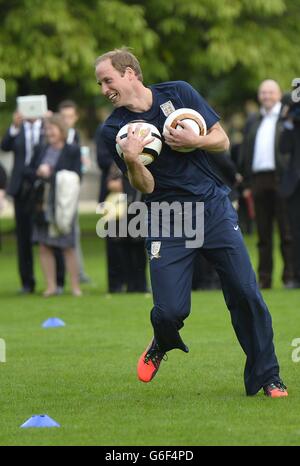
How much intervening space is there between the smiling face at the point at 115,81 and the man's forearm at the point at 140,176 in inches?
19.1

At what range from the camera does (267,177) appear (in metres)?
16.4

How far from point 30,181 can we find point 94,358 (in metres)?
6.70

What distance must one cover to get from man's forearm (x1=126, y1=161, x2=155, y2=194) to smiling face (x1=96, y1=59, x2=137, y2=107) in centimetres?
49

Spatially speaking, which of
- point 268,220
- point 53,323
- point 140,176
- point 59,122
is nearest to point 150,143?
point 140,176

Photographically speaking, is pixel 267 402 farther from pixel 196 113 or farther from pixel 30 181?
pixel 30 181

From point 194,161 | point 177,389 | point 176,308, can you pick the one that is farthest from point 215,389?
point 194,161

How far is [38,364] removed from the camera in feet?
33.8

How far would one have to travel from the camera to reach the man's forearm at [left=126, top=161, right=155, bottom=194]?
25.8 feet

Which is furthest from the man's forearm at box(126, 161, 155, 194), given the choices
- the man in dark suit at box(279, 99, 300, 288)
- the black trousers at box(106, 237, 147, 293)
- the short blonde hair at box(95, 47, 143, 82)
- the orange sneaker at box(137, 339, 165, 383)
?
the man in dark suit at box(279, 99, 300, 288)

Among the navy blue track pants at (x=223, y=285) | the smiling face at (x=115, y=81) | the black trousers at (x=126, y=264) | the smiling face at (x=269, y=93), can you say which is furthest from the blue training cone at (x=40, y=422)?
the smiling face at (x=269, y=93)

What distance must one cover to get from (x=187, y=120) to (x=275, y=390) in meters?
1.90

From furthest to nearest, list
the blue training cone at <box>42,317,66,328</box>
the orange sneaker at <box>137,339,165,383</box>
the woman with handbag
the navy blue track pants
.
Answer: the woman with handbag
the blue training cone at <box>42,317,66,328</box>
the orange sneaker at <box>137,339,165,383</box>
the navy blue track pants

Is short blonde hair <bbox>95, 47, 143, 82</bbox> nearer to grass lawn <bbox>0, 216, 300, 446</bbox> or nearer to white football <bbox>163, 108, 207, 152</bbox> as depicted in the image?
white football <bbox>163, 108, 207, 152</bbox>

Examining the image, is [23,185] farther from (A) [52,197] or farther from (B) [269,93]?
(B) [269,93]
